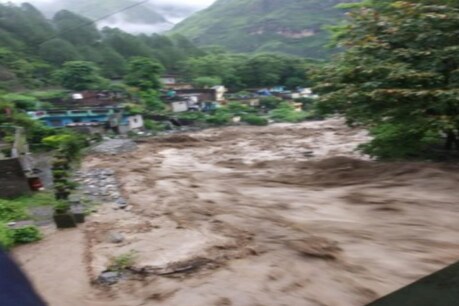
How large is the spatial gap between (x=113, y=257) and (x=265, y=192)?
16.1ft

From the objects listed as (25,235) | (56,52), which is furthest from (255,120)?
(25,235)

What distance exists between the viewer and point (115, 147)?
2134 centimetres

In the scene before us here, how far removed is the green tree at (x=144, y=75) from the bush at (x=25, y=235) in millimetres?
24634

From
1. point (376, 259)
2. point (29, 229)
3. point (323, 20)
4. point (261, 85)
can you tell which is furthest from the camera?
point (323, 20)

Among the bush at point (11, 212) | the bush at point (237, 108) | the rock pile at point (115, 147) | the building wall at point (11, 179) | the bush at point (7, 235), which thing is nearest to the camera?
the bush at point (7, 235)

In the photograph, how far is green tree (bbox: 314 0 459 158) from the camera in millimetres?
8797

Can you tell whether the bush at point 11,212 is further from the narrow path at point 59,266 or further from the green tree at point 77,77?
the green tree at point 77,77

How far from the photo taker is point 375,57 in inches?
400

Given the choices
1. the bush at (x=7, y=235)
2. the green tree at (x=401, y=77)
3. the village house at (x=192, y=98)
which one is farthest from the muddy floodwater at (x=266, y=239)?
the village house at (x=192, y=98)

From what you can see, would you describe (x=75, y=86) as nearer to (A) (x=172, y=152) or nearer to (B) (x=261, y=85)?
(A) (x=172, y=152)

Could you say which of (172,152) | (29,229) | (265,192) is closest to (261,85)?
(172,152)

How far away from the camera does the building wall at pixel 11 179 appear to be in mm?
11445

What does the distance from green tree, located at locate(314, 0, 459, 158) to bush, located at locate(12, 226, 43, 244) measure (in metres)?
7.00

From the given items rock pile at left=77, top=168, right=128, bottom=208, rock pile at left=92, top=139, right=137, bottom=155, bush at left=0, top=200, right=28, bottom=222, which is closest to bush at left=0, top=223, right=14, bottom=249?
bush at left=0, top=200, right=28, bottom=222
